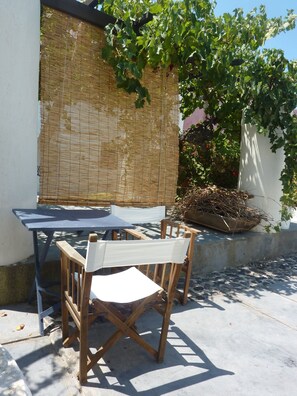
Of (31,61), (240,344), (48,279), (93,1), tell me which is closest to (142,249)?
(240,344)

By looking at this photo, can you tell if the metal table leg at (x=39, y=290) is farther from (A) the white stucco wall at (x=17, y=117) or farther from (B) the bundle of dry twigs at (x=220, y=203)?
(B) the bundle of dry twigs at (x=220, y=203)

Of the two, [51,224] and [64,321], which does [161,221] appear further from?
[64,321]

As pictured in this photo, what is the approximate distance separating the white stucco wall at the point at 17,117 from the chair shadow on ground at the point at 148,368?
115 centimetres

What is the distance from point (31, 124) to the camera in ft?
9.41

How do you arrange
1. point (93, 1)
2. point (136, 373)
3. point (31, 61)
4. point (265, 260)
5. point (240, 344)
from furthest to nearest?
point (265, 260) → point (93, 1) → point (31, 61) → point (240, 344) → point (136, 373)

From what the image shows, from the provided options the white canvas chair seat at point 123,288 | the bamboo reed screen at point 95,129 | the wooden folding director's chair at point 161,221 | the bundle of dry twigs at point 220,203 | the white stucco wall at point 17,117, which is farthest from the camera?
the bundle of dry twigs at point 220,203

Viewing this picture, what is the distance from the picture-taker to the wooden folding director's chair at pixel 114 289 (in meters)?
1.78

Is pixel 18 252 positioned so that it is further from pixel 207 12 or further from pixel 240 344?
pixel 207 12

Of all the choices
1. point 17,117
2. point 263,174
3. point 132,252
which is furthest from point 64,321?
point 263,174

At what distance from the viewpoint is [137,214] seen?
142 inches

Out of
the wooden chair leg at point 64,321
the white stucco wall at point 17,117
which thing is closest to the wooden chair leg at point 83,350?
the wooden chair leg at point 64,321

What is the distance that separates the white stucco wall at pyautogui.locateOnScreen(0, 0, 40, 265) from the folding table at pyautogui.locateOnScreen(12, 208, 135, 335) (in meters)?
0.21

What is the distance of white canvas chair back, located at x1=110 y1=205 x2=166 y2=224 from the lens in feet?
11.5

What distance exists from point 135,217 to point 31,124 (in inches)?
56.9
